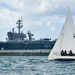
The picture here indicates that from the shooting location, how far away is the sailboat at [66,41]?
71312 mm

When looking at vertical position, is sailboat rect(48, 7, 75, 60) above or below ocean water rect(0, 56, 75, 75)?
above

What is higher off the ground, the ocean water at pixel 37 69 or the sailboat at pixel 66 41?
the sailboat at pixel 66 41

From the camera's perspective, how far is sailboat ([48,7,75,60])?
7131 cm

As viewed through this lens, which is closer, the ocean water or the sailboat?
the ocean water

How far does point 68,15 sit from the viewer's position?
7319cm

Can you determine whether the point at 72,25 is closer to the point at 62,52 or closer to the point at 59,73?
the point at 62,52

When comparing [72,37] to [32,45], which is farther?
[32,45]

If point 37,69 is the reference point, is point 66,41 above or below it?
above

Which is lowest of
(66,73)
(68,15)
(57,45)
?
(66,73)

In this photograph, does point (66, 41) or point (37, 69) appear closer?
point (37, 69)

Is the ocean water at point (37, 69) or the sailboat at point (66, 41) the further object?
the sailboat at point (66, 41)

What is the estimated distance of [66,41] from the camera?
7288 cm

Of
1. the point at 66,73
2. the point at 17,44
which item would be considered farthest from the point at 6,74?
the point at 17,44

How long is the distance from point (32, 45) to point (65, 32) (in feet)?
393
